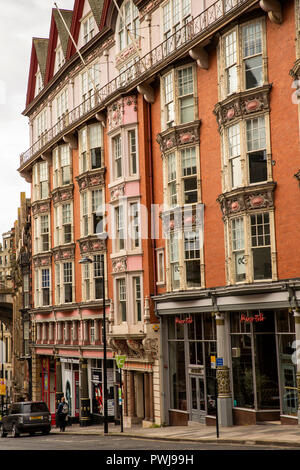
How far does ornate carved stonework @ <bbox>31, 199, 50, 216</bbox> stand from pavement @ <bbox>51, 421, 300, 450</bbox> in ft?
68.6

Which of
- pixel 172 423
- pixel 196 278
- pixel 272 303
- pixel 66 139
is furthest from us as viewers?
pixel 66 139

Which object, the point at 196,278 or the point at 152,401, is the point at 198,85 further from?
the point at 152,401

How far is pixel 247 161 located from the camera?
30.4 meters

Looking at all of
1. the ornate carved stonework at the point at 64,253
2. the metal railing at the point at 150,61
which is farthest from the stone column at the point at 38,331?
the metal railing at the point at 150,61

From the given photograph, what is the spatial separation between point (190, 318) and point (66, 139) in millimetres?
18212

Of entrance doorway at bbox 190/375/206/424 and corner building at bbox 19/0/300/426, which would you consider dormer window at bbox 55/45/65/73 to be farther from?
entrance doorway at bbox 190/375/206/424

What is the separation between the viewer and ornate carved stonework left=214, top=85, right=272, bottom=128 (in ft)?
98.0

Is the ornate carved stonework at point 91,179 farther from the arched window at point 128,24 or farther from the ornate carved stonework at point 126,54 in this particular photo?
the arched window at point 128,24

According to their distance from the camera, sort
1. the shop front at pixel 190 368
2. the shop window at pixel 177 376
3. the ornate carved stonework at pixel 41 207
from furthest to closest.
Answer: the ornate carved stonework at pixel 41 207, the shop window at pixel 177 376, the shop front at pixel 190 368

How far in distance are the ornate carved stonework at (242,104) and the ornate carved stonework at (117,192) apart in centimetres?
913

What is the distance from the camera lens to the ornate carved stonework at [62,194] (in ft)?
160

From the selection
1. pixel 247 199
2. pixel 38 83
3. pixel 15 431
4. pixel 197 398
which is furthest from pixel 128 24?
pixel 15 431
